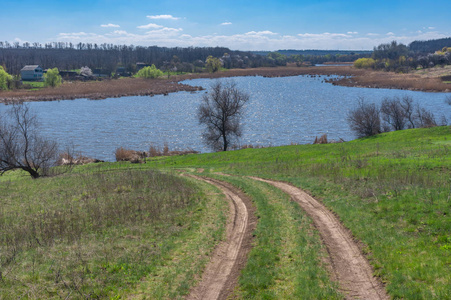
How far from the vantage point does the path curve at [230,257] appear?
9266 mm

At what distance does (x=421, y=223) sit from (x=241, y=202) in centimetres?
872

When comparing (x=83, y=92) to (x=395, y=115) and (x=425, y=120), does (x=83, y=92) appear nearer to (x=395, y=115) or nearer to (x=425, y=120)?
(x=395, y=115)

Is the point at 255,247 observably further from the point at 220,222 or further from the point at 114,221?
the point at 114,221

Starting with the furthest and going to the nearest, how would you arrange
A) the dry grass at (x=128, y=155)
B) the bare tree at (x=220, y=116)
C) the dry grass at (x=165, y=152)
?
the bare tree at (x=220, y=116), the dry grass at (x=165, y=152), the dry grass at (x=128, y=155)

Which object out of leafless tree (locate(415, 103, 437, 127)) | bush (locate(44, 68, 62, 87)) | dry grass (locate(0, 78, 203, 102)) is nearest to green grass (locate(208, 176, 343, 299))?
leafless tree (locate(415, 103, 437, 127))

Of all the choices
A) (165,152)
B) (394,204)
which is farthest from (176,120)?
(394,204)

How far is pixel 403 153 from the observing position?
90.2ft

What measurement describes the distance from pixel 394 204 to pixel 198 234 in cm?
819

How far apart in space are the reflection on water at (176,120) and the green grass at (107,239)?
31221 mm

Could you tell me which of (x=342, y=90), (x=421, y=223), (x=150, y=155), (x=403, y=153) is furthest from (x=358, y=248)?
(x=342, y=90)

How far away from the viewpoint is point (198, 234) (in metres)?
13.3

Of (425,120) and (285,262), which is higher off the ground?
(425,120)

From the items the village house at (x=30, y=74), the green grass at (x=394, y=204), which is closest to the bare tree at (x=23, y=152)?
the green grass at (x=394, y=204)

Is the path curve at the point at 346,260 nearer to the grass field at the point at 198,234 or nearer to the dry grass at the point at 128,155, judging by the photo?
the grass field at the point at 198,234
